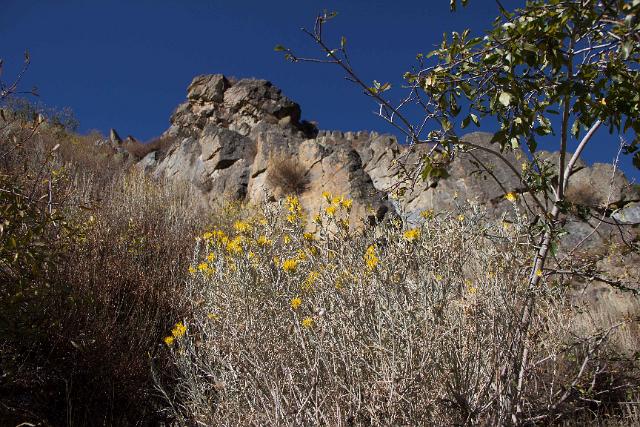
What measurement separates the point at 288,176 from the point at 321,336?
688 centimetres

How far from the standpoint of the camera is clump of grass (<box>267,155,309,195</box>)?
8602 mm

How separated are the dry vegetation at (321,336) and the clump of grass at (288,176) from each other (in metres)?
5.10

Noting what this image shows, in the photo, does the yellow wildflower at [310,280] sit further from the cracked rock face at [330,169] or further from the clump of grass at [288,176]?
the clump of grass at [288,176]

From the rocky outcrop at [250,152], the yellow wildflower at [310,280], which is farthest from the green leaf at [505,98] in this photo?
the rocky outcrop at [250,152]

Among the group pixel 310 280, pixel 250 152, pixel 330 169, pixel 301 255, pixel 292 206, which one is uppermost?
pixel 250 152

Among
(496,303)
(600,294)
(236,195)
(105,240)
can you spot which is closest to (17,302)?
(105,240)

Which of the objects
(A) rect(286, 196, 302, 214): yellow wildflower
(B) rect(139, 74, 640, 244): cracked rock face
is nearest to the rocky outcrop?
(B) rect(139, 74, 640, 244): cracked rock face

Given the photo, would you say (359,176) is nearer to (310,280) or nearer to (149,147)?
(310,280)

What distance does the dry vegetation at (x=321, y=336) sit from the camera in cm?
188

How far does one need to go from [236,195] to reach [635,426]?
8.56 meters

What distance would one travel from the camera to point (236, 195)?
9969 millimetres

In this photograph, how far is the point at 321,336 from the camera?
78.6 inches

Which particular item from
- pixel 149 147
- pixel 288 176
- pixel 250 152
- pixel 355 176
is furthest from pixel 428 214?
pixel 149 147

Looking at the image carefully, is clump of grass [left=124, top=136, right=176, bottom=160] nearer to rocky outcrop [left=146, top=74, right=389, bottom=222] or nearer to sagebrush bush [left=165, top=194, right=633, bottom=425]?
rocky outcrop [left=146, top=74, right=389, bottom=222]
